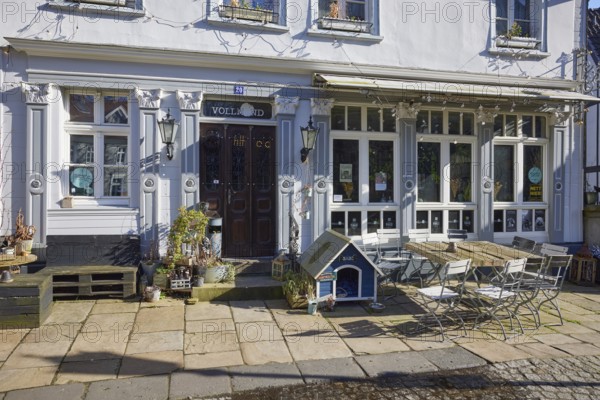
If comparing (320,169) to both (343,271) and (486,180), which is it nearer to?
(343,271)

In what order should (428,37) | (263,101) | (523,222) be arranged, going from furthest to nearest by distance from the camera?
(523,222), (428,37), (263,101)

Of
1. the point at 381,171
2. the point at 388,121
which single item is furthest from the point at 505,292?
the point at 388,121

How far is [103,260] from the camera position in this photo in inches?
A: 260

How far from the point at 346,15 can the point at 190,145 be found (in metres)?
3.80

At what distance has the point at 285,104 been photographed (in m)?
7.32

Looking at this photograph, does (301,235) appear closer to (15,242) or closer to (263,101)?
(263,101)

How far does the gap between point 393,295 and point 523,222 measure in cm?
384

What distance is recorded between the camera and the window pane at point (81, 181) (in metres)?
6.91

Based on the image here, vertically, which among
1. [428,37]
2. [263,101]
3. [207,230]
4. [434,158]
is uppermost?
[428,37]

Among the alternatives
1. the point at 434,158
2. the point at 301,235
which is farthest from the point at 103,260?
the point at 434,158

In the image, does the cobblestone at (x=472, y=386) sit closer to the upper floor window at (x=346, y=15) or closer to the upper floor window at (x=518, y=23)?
the upper floor window at (x=346, y=15)

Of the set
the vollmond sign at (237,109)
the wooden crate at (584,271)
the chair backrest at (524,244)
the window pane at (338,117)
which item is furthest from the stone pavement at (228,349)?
the window pane at (338,117)

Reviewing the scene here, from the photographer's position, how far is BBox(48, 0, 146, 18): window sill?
6.55m

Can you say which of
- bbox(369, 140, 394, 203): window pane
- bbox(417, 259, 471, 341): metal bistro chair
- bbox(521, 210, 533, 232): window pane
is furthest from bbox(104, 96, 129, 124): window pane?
bbox(521, 210, 533, 232): window pane
